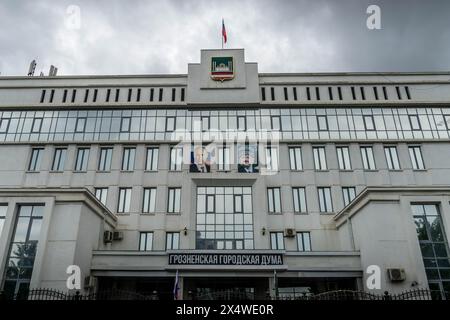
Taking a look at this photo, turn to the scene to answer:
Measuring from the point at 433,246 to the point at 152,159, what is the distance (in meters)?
20.0

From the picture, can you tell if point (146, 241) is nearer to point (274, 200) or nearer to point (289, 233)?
point (274, 200)

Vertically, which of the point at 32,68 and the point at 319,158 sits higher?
the point at 32,68

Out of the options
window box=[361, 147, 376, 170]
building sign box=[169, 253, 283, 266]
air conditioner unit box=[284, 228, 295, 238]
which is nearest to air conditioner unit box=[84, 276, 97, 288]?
building sign box=[169, 253, 283, 266]

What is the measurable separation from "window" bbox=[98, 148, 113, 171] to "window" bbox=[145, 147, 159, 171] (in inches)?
119

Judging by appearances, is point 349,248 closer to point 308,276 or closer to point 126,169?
point 308,276

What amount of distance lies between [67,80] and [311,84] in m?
21.2

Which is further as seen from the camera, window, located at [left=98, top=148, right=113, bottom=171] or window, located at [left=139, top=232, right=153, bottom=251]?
window, located at [left=98, top=148, right=113, bottom=171]

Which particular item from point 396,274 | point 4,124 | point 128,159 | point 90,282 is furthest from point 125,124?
point 396,274

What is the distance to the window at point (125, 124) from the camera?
28219 millimetres

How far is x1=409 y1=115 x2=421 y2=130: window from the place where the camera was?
27984 mm

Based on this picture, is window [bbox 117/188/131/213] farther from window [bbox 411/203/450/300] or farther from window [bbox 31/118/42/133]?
window [bbox 411/203/450/300]

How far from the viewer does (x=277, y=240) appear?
24844mm

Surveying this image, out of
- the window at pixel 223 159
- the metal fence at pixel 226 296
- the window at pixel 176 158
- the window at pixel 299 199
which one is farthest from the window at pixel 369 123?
the window at pixel 176 158

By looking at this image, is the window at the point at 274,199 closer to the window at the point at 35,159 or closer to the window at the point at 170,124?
the window at the point at 170,124
